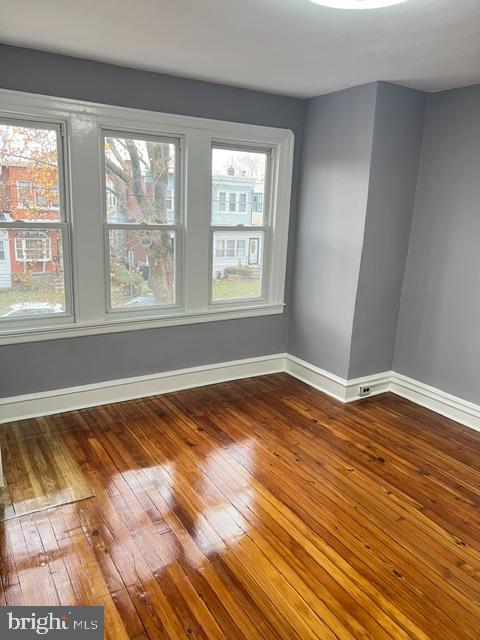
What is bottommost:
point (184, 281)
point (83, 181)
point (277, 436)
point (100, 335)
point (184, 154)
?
point (277, 436)

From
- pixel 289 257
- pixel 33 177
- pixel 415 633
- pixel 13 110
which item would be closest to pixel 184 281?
pixel 289 257

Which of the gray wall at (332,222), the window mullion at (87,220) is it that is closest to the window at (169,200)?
the window mullion at (87,220)

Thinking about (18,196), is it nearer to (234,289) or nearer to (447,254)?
(234,289)

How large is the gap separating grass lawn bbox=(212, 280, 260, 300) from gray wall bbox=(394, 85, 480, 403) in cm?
132

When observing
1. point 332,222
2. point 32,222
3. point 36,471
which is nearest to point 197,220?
point 332,222

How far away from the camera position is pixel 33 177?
310 cm

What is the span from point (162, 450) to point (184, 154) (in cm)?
221

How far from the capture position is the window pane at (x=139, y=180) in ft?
11.0

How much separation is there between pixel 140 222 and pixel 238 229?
0.88 meters

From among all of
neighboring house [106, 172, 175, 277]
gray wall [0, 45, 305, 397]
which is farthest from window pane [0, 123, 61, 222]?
neighboring house [106, 172, 175, 277]

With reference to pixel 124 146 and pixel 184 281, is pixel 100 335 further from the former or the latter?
pixel 124 146

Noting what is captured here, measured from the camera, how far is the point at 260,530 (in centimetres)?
228

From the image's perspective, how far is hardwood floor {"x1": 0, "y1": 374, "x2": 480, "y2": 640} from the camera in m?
1.82

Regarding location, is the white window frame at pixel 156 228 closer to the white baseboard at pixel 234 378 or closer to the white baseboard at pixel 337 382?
the white baseboard at pixel 234 378
